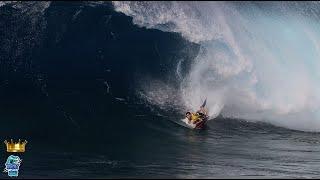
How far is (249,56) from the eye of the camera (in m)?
33.5

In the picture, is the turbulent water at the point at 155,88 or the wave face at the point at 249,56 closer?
the turbulent water at the point at 155,88

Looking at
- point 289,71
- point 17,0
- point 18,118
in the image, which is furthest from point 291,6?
point 18,118

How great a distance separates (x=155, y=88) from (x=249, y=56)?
789 centimetres

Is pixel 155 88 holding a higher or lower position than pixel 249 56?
lower

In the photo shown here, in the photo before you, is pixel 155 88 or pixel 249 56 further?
pixel 249 56

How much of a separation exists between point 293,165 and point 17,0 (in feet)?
51.5

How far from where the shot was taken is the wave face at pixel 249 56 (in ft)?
96.0

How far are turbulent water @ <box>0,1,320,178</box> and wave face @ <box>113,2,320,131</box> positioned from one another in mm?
76

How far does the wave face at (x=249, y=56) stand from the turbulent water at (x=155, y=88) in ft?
0.25

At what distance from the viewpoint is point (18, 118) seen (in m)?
23.5

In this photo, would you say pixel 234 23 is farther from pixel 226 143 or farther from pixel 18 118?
pixel 18 118

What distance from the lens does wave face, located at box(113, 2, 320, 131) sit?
96.0ft

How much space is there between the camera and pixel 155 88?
93.6 ft

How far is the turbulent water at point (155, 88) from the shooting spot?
19.7 m
